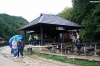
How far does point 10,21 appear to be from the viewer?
284 ft

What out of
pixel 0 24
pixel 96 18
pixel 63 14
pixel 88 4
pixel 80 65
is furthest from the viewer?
pixel 0 24

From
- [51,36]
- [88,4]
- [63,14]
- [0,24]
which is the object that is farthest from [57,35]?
[0,24]

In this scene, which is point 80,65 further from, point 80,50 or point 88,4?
point 88,4

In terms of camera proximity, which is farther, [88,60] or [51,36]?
[51,36]

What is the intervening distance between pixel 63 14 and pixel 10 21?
3607 cm

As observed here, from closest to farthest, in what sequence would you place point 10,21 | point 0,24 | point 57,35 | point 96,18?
point 96,18 → point 57,35 → point 0,24 → point 10,21

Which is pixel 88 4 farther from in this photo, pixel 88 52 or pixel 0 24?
pixel 0 24

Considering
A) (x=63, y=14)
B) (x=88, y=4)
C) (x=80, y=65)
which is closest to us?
(x=80, y=65)

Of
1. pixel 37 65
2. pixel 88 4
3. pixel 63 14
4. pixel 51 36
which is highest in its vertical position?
pixel 63 14

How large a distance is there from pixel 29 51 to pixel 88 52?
5.75 m

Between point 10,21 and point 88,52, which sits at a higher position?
point 10,21

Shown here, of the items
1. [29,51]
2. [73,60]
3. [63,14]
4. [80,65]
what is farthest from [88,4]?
[63,14]

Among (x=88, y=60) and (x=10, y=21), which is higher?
(x=10, y=21)

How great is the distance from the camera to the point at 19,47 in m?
17.2
